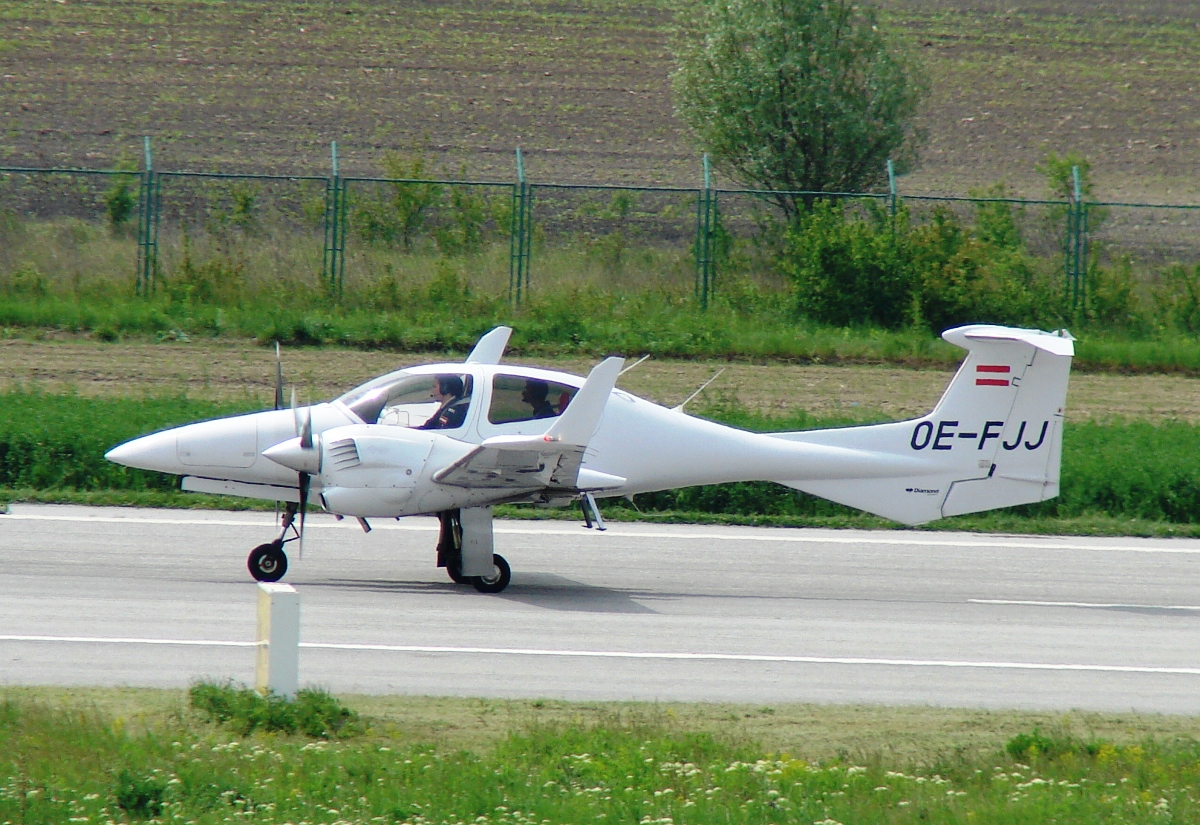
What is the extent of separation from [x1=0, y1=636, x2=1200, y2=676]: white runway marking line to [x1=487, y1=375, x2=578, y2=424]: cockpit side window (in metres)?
2.81

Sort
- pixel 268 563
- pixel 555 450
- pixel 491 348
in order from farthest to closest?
1. pixel 491 348
2. pixel 268 563
3. pixel 555 450

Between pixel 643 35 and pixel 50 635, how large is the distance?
43.2 meters

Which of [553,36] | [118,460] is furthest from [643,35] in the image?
[118,460]

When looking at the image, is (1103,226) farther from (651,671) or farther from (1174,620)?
(651,671)

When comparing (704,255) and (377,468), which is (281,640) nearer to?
(377,468)

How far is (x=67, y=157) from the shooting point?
38.1 m

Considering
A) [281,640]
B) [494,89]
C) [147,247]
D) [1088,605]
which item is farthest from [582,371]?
[494,89]

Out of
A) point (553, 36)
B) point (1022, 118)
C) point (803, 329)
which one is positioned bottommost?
point (803, 329)

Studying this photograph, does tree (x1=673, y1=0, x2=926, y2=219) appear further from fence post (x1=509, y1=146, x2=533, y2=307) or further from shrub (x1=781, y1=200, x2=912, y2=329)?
fence post (x1=509, y1=146, x2=533, y2=307)

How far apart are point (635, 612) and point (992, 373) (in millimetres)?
4224

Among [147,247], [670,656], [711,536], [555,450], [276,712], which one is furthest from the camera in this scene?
[147,247]

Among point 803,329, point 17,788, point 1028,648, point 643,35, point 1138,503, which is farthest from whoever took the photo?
point 643,35

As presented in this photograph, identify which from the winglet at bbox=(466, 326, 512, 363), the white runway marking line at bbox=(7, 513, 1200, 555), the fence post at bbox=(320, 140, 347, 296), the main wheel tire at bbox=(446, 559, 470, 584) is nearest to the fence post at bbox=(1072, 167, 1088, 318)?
the white runway marking line at bbox=(7, 513, 1200, 555)

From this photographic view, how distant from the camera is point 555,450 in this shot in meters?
11.6
